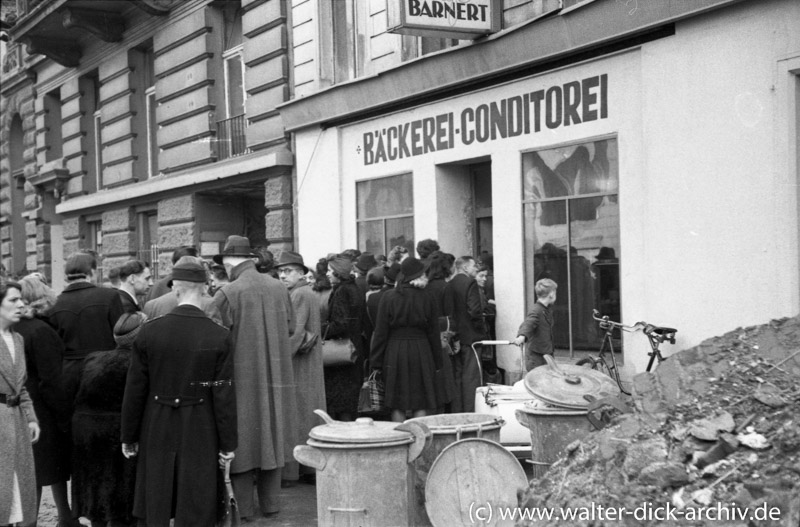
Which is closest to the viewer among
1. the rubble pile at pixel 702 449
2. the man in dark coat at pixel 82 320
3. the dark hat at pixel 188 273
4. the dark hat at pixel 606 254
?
the rubble pile at pixel 702 449

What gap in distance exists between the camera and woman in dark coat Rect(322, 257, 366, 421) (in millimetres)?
8945

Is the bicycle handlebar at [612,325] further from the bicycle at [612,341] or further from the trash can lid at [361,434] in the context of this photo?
the trash can lid at [361,434]

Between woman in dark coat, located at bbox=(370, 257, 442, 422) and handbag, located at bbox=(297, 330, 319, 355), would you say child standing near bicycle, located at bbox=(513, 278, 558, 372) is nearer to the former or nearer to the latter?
woman in dark coat, located at bbox=(370, 257, 442, 422)

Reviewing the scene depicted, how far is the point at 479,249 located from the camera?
1297 centimetres

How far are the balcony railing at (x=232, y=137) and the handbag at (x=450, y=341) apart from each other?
7.53 m

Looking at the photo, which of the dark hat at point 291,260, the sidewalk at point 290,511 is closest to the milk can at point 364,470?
the sidewalk at point 290,511

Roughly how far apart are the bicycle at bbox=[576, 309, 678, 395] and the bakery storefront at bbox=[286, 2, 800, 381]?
0.54 feet

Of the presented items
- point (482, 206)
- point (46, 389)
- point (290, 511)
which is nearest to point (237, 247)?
point (46, 389)

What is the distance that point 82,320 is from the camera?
7.12m

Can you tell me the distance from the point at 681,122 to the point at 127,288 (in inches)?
204

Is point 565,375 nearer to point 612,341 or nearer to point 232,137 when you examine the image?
point 612,341

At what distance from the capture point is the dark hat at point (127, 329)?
6586 millimetres

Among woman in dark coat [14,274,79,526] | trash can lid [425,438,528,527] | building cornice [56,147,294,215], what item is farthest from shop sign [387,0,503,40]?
trash can lid [425,438,528,527]

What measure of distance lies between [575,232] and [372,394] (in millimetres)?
3045
